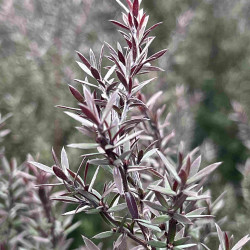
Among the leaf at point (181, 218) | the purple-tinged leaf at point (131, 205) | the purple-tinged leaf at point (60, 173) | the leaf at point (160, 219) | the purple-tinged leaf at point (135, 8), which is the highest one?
the purple-tinged leaf at point (135, 8)

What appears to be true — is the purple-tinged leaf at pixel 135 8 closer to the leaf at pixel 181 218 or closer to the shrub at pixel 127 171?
the shrub at pixel 127 171

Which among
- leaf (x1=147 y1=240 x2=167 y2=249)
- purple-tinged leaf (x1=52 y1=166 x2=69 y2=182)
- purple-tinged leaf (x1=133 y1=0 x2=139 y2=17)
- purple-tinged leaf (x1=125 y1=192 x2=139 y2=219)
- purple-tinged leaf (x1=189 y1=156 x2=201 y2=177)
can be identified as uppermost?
purple-tinged leaf (x1=133 y1=0 x2=139 y2=17)

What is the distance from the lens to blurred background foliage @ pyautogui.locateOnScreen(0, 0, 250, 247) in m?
1.36

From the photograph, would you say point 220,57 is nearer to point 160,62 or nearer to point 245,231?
point 160,62

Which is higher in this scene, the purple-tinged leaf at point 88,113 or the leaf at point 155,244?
the purple-tinged leaf at point 88,113

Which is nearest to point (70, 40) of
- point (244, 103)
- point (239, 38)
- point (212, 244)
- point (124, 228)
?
point (244, 103)

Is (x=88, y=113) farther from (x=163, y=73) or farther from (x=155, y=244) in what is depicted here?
(x=163, y=73)

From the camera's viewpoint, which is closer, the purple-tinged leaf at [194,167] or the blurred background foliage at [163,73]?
the purple-tinged leaf at [194,167]

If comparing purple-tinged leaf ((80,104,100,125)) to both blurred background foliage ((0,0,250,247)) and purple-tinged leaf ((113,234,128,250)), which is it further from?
blurred background foliage ((0,0,250,247))

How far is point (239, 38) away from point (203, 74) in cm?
39

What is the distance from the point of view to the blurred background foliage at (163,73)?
53.7 inches

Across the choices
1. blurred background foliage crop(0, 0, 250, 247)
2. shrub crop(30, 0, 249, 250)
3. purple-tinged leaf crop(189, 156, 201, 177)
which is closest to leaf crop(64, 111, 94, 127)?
shrub crop(30, 0, 249, 250)

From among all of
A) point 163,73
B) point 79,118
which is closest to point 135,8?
point 79,118

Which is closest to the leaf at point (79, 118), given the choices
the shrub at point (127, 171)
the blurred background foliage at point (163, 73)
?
the shrub at point (127, 171)
